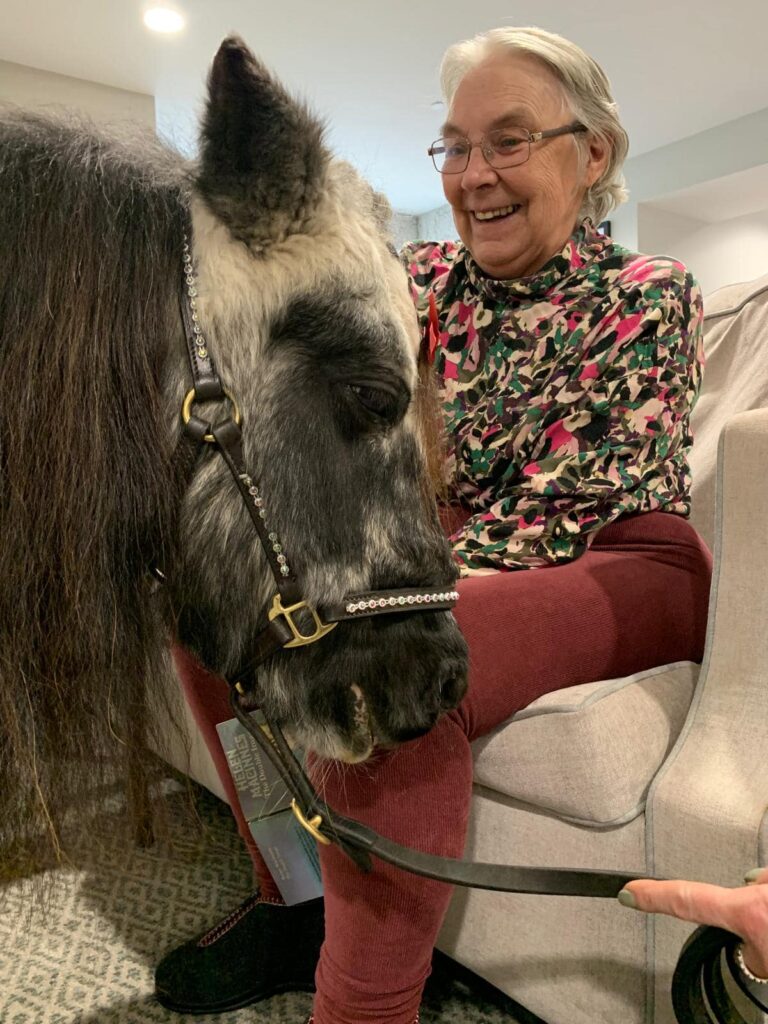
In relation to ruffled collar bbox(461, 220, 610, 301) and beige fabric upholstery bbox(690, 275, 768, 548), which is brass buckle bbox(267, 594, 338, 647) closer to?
ruffled collar bbox(461, 220, 610, 301)

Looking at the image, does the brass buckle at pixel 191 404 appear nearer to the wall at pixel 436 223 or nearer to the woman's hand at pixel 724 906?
the woman's hand at pixel 724 906

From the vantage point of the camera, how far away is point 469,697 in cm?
81

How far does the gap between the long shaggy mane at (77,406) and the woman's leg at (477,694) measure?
0.89ft

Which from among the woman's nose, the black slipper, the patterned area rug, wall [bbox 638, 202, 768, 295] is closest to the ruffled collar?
the woman's nose

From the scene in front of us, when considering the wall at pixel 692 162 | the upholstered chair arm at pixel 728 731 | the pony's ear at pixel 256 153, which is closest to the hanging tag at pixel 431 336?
the pony's ear at pixel 256 153

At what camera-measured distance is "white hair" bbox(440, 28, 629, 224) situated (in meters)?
1.05

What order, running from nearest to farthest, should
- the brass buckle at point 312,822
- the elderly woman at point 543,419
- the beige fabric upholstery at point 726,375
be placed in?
1. the brass buckle at point 312,822
2. the elderly woman at point 543,419
3. the beige fabric upholstery at point 726,375

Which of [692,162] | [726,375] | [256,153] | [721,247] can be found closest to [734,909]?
[256,153]

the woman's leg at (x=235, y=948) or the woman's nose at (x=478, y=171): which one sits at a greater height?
the woman's nose at (x=478, y=171)

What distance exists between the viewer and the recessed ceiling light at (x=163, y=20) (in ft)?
11.1

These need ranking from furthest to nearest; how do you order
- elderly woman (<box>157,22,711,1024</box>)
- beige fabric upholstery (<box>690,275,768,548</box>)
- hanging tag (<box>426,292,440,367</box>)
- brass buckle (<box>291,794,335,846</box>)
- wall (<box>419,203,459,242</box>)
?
wall (<box>419,203,459,242</box>)
beige fabric upholstery (<box>690,275,768,548</box>)
elderly woman (<box>157,22,711,1024</box>)
hanging tag (<box>426,292,440,367</box>)
brass buckle (<box>291,794,335,846</box>)

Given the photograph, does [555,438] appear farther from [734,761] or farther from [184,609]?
[184,609]

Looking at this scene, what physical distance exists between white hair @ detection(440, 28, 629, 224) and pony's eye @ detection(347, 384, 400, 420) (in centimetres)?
69

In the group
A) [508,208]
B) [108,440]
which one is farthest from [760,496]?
[108,440]
